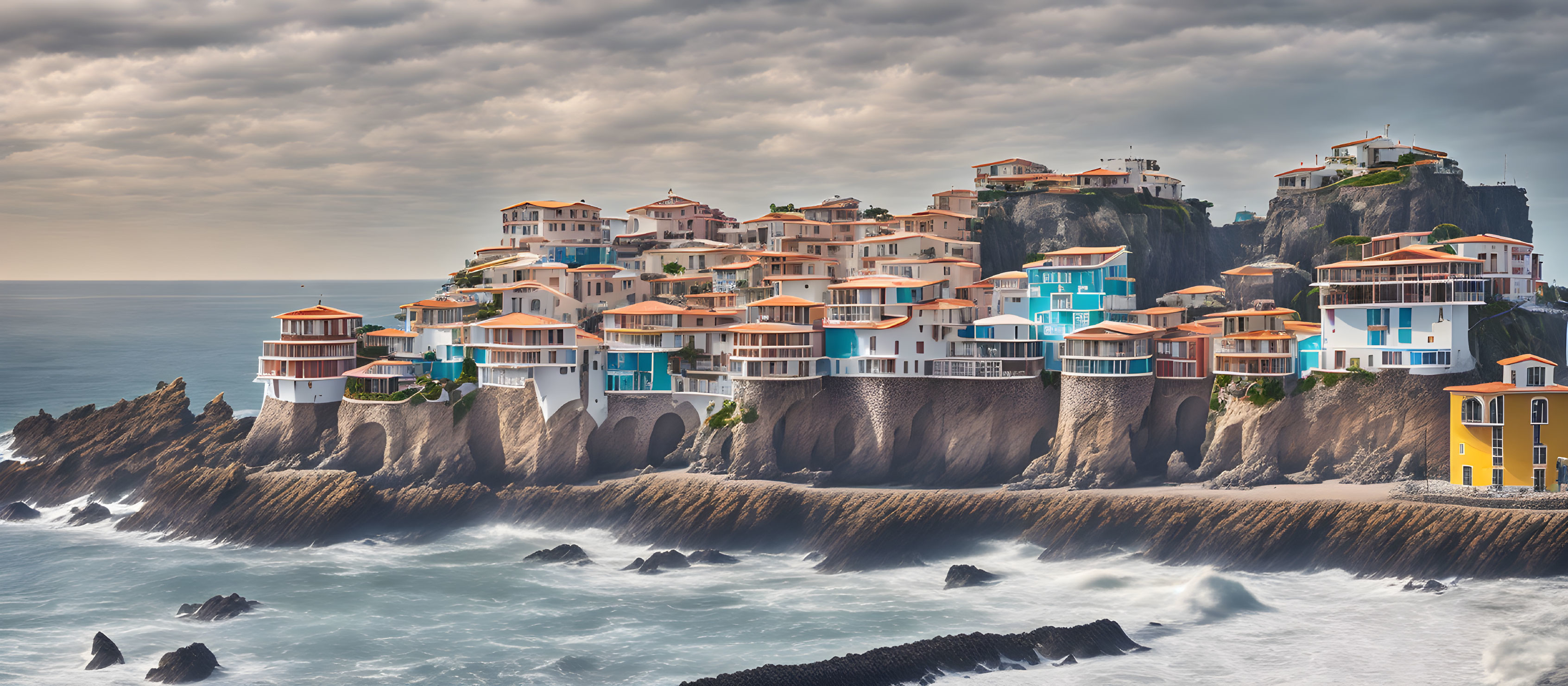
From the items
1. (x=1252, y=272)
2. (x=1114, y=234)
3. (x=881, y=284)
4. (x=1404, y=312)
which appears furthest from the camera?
(x=1114, y=234)

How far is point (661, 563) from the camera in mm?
59344

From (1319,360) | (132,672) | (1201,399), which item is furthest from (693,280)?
(132,672)

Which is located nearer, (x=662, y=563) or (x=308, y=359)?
(x=662, y=563)

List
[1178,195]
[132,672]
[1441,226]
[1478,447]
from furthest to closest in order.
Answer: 1. [1178,195]
2. [1441,226]
3. [1478,447]
4. [132,672]

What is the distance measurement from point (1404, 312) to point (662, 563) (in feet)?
128

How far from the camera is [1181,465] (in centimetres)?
6262

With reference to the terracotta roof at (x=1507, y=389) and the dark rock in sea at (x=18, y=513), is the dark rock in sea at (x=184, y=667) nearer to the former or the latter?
the dark rock in sea at (x=18, y=513)

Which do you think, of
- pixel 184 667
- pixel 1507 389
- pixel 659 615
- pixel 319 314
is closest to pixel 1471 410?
pixel 1507 389

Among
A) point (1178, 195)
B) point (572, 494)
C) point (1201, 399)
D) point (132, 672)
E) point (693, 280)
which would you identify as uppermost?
point (1178, 195)

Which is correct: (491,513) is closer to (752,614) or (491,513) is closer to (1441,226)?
(752,614)

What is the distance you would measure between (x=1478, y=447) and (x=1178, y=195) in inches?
1721

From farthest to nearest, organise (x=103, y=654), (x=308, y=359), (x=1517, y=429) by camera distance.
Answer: (x=308, y=359), (x=1517, y=429), (x=103, y=654)

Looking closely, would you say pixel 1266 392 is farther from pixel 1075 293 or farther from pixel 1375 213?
pixel 1375 213

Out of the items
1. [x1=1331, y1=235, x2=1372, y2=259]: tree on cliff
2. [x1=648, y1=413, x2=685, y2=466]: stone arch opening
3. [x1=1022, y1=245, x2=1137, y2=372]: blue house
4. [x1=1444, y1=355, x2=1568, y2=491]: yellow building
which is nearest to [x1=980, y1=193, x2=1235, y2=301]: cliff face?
[x1=1331, y1=235, x2=1372, y2=259]: tree on cliff
